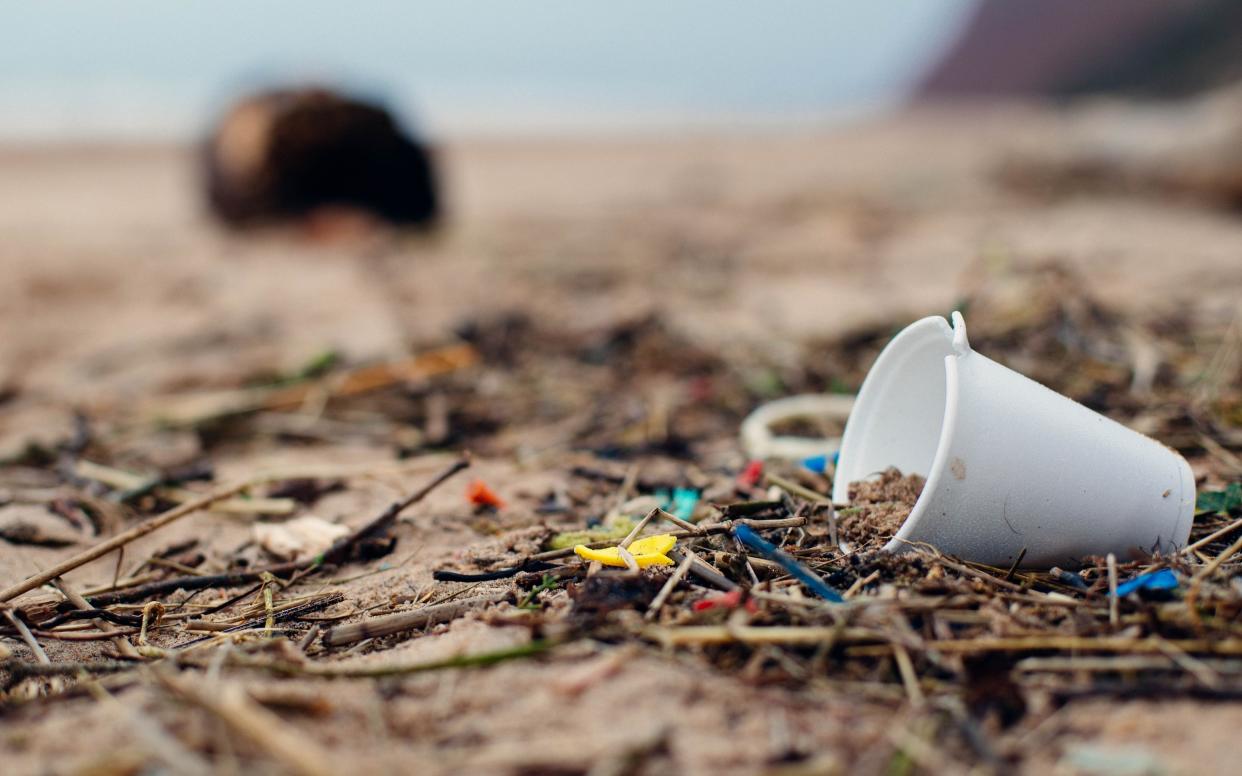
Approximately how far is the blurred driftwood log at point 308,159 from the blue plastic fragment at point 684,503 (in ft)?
20.5

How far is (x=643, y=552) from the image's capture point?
77.2 inches

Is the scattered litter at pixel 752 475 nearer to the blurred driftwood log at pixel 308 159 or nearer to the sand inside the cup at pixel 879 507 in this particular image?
the sand inside the cup at pixel 879 507

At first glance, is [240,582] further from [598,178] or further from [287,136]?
[598,178]

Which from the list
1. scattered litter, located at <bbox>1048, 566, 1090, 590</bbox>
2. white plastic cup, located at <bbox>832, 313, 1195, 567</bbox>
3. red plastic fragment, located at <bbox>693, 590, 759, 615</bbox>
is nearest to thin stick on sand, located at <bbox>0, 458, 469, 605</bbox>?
red plastic fragment, located at <bbox>693, 590, 759, 615</bbox>

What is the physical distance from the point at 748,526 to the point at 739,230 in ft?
21.4

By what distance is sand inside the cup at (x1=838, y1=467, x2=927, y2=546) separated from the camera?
1.98 metres

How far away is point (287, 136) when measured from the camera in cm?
776

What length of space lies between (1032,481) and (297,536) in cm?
176

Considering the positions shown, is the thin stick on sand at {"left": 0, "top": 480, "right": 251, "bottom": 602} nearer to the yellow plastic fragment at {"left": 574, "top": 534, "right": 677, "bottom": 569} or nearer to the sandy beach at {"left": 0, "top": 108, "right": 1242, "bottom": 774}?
the sandy beach at {"left": 0, "top": 108, "right": 1242, "bottom": 774}

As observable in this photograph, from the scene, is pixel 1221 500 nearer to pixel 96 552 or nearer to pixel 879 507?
pixel 879 507

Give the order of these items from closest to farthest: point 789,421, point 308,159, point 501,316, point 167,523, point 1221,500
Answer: point 1221,500
point 167,523
point 789,421
point 501,316
point 308,159

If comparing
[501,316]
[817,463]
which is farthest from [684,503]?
[501,316]

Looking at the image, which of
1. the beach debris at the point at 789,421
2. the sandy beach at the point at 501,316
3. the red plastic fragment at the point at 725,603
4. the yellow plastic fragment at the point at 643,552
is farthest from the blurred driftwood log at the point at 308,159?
the red plastic fragment at the point at 725,603

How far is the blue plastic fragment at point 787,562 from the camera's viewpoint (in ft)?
5.64
